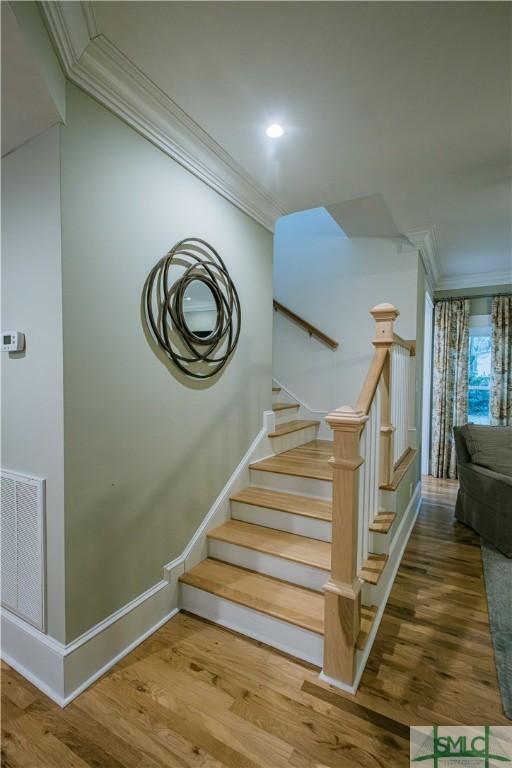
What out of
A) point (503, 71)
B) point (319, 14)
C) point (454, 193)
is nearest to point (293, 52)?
point (319, 14)

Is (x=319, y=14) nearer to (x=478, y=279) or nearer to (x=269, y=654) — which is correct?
(x=269, y=654)

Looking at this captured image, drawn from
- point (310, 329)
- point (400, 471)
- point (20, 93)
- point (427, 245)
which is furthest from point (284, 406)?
point (20, 93)

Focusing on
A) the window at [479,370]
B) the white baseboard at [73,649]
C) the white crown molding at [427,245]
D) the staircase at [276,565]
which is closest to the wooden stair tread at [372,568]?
the staircase at [276,565]

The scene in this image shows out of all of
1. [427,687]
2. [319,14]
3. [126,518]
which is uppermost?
[319,14]

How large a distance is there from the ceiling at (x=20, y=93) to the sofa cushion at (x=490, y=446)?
373 centimetres

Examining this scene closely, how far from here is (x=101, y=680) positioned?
5.15 feet

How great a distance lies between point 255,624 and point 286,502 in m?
0.76

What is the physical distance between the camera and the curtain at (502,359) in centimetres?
459

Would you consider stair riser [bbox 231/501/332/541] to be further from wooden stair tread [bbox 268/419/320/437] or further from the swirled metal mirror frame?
the swirled metal mirror frame

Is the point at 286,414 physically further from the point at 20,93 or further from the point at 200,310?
the point at 20,93

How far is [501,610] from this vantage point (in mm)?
2090

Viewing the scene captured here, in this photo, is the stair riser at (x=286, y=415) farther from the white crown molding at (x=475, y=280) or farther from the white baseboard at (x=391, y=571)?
the white crown molding at (x=475, y=280)

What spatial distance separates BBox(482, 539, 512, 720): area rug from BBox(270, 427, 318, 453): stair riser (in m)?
1.68

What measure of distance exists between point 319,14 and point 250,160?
0.93 meters
